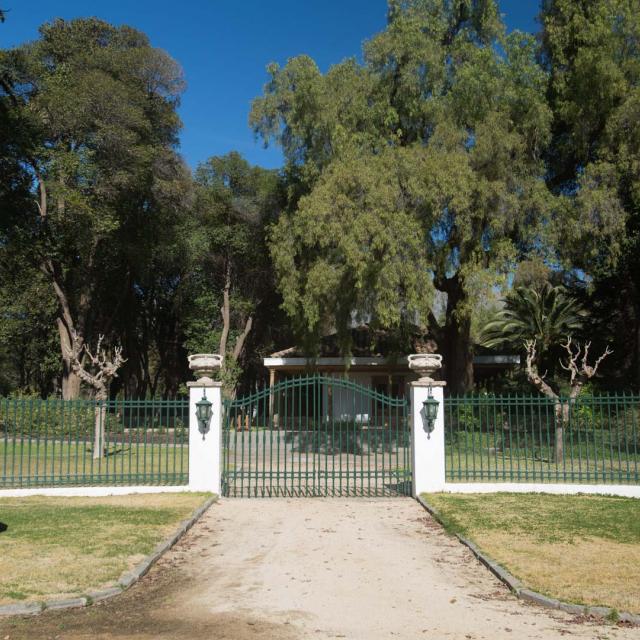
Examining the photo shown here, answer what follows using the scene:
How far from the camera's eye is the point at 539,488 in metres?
12.7

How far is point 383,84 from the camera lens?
880 inches

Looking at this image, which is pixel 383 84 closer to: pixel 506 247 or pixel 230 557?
pixel 506 247

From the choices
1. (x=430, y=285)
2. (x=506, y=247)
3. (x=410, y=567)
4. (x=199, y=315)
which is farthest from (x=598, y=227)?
(x=199, y=315)

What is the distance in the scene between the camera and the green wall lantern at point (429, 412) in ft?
40.7

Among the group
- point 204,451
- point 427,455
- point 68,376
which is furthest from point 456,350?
point 68,376

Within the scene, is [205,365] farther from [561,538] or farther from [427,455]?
[561,538]

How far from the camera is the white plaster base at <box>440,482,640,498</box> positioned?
12.5 metres

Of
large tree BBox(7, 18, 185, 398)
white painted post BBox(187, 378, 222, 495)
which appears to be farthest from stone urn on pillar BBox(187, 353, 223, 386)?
large tree BBox(7, 18, 185, 398)

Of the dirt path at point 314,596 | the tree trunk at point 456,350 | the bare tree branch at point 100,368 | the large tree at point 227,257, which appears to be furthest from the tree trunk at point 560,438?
the large tree at point 227,257

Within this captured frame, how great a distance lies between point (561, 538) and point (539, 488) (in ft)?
13.8

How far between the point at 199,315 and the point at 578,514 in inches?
1205

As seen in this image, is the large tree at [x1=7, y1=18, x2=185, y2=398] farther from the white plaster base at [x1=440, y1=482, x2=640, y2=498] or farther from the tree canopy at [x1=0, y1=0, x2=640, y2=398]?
the white plaster base at [x1=440, y1=482, x2=640, y2=498]

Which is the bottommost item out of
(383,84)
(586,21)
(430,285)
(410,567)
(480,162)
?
(410,567)

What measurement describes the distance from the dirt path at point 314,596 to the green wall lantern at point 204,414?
9.00ft
